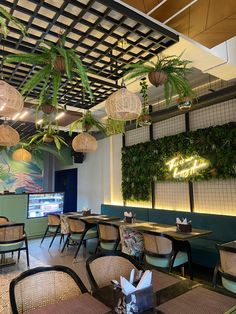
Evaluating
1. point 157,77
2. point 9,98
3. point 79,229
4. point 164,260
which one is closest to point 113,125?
point 157,77

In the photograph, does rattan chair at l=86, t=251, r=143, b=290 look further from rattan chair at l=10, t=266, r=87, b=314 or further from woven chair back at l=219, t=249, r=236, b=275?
woven chair back at l=219, t=249, r=236, b=275

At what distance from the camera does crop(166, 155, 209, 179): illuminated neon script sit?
4.87 m

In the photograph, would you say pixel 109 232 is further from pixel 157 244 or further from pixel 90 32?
pixel 90 32

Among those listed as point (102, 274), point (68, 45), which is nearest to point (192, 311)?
point (102, 274)

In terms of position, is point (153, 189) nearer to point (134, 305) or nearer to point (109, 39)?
point (109, 39)

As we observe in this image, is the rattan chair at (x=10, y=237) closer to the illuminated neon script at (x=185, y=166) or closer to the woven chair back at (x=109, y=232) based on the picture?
the woven chair back at (x=109, y=232)

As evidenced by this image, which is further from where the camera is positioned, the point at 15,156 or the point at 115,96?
the point at 15,156

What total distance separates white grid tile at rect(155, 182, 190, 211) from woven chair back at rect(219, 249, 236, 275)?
265 cm

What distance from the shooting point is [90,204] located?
28.2 feet

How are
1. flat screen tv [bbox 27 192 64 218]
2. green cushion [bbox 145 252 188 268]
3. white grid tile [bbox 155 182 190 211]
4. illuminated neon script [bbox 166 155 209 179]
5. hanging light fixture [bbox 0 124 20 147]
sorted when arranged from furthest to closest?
flat screen tv [bbox 27 192 64 218], white grid tile [bbox 155 182 190 211], illuminated neon script [bbox 166 155 209 179], green cushion [bbox 145 252 188 268], hanging light fixture [bbox 0 124 20 147]

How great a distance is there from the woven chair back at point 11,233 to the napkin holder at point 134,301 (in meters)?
3.52

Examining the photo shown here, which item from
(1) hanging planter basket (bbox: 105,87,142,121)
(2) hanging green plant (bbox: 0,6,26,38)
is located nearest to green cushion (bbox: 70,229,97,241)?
(1) hanging planter basket (bbox: 105,87,142,121)

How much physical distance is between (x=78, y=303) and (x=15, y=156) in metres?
5.12

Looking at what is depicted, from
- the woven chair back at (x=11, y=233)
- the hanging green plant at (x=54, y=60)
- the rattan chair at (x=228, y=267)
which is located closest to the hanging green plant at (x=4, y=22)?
the hanging green plant at (x=54, y=60)
